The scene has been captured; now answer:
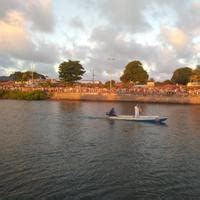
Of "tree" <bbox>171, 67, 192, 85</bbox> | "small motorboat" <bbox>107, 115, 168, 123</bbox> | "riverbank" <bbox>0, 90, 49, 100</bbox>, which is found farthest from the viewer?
"tree" <bbox>171, 67, 192, 85</bbox>

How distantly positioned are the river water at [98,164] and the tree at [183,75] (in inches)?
4951

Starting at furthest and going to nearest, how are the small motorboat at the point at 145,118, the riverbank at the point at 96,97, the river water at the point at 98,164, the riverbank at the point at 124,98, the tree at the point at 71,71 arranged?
the tree at the point at 71,71 → the riverbank at the point at 96,97 → the riverbank at the point at 124,98 → the small motorboat at the point at 145,118 → the river water at the point at 98,164

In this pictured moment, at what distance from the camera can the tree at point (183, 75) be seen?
549 feet

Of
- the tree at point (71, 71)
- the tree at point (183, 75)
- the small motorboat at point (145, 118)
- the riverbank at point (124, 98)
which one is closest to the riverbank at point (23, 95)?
the riverbank at point (124, 98)

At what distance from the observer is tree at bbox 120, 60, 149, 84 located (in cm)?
15412

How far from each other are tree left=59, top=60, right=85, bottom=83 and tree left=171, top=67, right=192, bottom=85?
169 feet

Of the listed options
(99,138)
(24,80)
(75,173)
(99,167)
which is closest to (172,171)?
(99,167)

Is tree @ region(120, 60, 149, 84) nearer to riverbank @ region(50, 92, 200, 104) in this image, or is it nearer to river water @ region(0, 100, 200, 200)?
riverbank @ region(50, 92, 200, 104)

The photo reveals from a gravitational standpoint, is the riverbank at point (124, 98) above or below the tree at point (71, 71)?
below

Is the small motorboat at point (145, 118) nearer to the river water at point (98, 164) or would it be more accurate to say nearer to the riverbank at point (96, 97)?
the river water at point (98, 164)

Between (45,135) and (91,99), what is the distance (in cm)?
8127

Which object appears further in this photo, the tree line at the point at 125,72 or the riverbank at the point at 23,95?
the tree line at the point at 125,72

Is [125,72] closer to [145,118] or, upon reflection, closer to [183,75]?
[183,75]

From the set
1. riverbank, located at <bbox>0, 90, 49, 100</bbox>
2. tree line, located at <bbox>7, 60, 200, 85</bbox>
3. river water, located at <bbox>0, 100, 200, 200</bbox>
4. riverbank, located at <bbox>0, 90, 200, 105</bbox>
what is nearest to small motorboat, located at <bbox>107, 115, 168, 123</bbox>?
river water, located at <bbox>0, 100, 200, 200</bbox>
